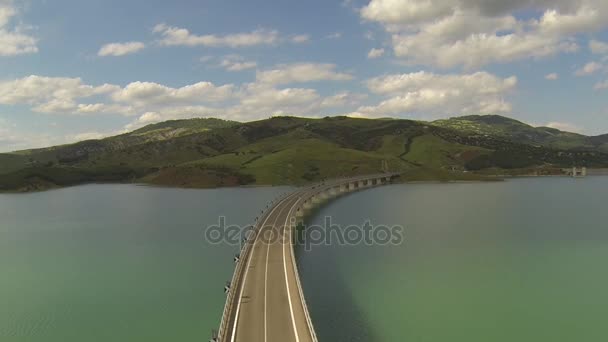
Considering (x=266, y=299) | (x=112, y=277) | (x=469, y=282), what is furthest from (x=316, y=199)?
(x=266, y=299)

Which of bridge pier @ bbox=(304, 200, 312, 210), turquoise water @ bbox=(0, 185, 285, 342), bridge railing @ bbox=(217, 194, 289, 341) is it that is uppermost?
bridge pier @ bbox=(304, 200, 312, 210)

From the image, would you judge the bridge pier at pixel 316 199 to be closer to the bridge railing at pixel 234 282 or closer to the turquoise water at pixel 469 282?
the turquoise water at pixel 469 282

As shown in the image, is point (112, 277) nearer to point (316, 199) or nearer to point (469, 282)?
point (469, 282)

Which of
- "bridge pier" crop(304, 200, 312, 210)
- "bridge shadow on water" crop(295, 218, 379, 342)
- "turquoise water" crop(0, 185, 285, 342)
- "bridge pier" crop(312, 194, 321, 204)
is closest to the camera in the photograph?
"bridge shadow on water" crop(295, 218, 379, 342)

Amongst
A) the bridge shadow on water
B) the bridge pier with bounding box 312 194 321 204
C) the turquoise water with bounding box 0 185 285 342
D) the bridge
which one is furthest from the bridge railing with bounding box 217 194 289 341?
the bridge pier with bounding box 312 194 321 204

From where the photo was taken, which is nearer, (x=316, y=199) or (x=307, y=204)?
(x=307, y=204)

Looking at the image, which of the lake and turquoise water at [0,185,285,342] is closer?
the lake

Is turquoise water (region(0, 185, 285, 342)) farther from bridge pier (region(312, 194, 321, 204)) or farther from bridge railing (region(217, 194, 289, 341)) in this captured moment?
bridge pier (region(312, 194, 321, 204))
